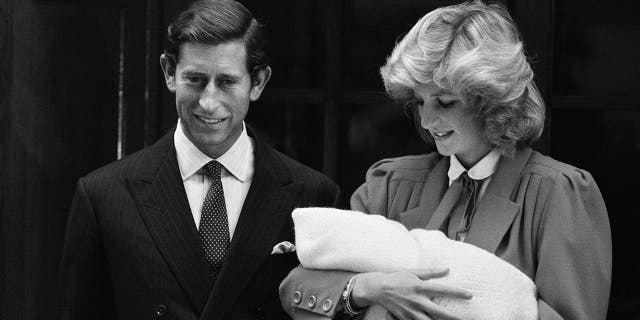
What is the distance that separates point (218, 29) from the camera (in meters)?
3.48

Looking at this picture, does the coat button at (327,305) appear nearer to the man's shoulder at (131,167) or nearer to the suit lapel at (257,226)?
the suit lapel at (257,226)

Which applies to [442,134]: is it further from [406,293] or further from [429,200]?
[406,293]

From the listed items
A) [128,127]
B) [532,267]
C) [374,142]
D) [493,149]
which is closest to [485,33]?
[493,149]

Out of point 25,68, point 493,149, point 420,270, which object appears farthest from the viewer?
point 25,68

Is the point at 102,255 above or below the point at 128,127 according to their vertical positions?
below

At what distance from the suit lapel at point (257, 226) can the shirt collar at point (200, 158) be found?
0.17ft

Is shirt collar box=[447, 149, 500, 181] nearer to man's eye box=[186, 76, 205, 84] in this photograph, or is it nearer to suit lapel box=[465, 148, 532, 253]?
suit lapel box=[465, 148, 532, 253]

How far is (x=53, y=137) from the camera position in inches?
167

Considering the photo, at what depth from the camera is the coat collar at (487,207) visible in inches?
124

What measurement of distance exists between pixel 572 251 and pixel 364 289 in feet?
1.84

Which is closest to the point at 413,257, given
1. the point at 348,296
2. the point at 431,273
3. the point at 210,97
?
the point at 431,273

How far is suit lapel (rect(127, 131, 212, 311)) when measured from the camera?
3408mm

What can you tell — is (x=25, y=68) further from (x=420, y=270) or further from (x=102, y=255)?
(x=420, y=270)

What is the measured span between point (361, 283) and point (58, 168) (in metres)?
1.63
